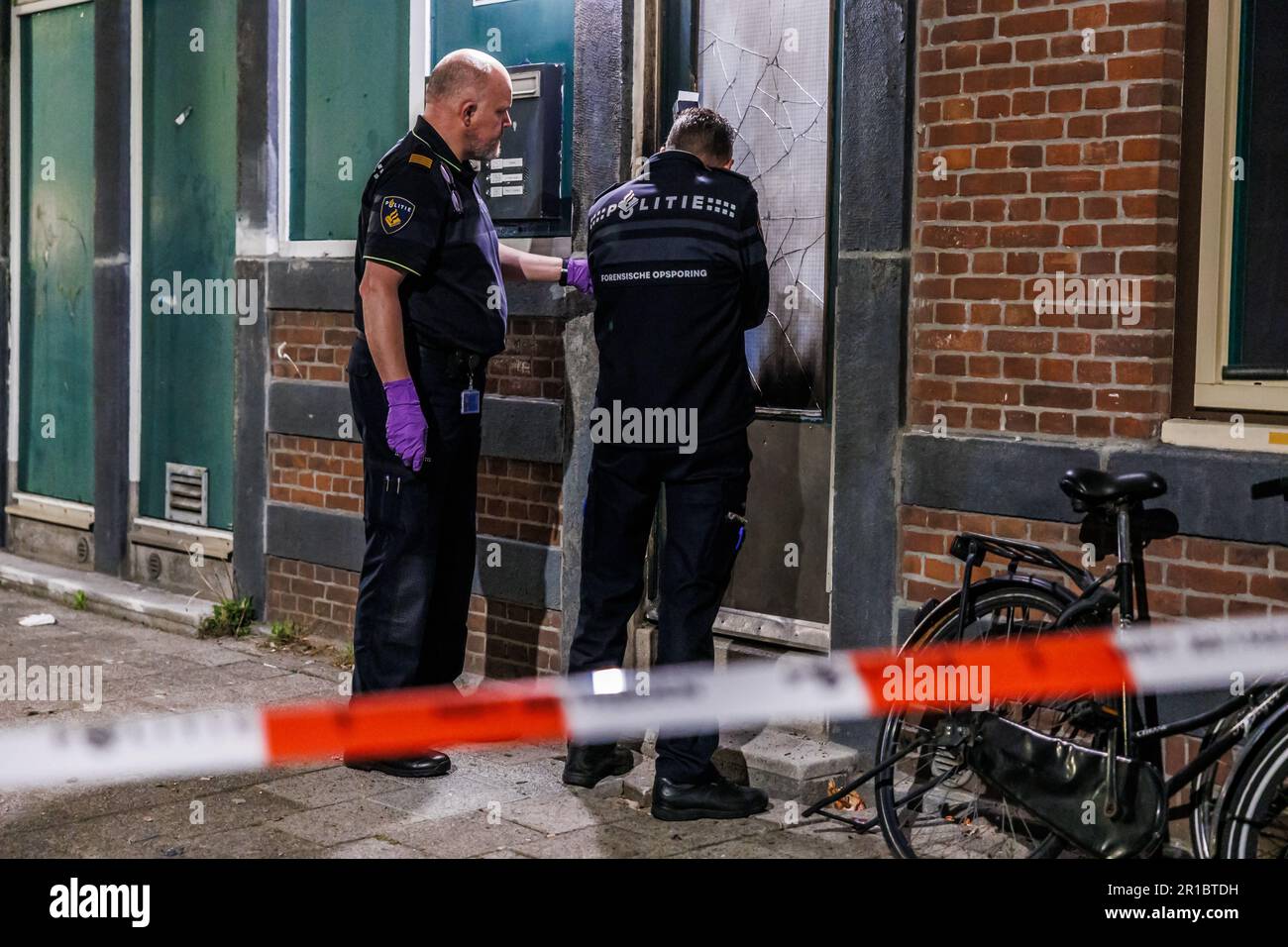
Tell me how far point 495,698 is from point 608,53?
276 centimetres

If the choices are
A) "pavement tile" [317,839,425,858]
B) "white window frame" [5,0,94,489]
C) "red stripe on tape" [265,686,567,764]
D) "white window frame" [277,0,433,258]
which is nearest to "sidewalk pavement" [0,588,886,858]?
"pavement tile" [317,839,425,858]

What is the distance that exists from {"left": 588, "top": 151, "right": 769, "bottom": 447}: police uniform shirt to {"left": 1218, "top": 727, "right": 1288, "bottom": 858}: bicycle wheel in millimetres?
2118

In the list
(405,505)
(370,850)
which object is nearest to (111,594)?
(405,505)

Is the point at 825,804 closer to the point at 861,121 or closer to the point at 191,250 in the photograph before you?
the point at 861,121

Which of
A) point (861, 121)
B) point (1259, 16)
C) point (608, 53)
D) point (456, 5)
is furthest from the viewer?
point (456, 5)

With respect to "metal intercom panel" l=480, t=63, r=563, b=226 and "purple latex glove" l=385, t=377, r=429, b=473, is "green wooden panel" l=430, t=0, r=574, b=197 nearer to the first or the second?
"metal intercom panel" l=480, t=63, r=563, b=226

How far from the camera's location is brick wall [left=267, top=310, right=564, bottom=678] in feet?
24.5

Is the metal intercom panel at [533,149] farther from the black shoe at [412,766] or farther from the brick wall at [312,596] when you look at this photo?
the black shoe at [412,766]

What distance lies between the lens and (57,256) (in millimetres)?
10930

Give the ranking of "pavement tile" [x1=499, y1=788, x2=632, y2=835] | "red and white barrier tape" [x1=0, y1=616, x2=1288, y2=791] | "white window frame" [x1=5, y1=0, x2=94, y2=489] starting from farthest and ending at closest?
"white window frame" [x1=5, y1=0, x2=94, y2=489] → "pavement tile" [x1=499, y1=788, x2=632, y2=835] → "red and white barrier tape" [x1=0, y1=616, x2=1288, y2=791]

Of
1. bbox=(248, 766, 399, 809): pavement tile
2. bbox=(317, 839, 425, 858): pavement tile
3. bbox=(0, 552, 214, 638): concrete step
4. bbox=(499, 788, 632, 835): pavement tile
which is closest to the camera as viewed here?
bbox=(317, 839, 425, 858): pavement tile

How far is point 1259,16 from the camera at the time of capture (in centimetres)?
538

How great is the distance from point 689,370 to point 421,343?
1.11 metres
